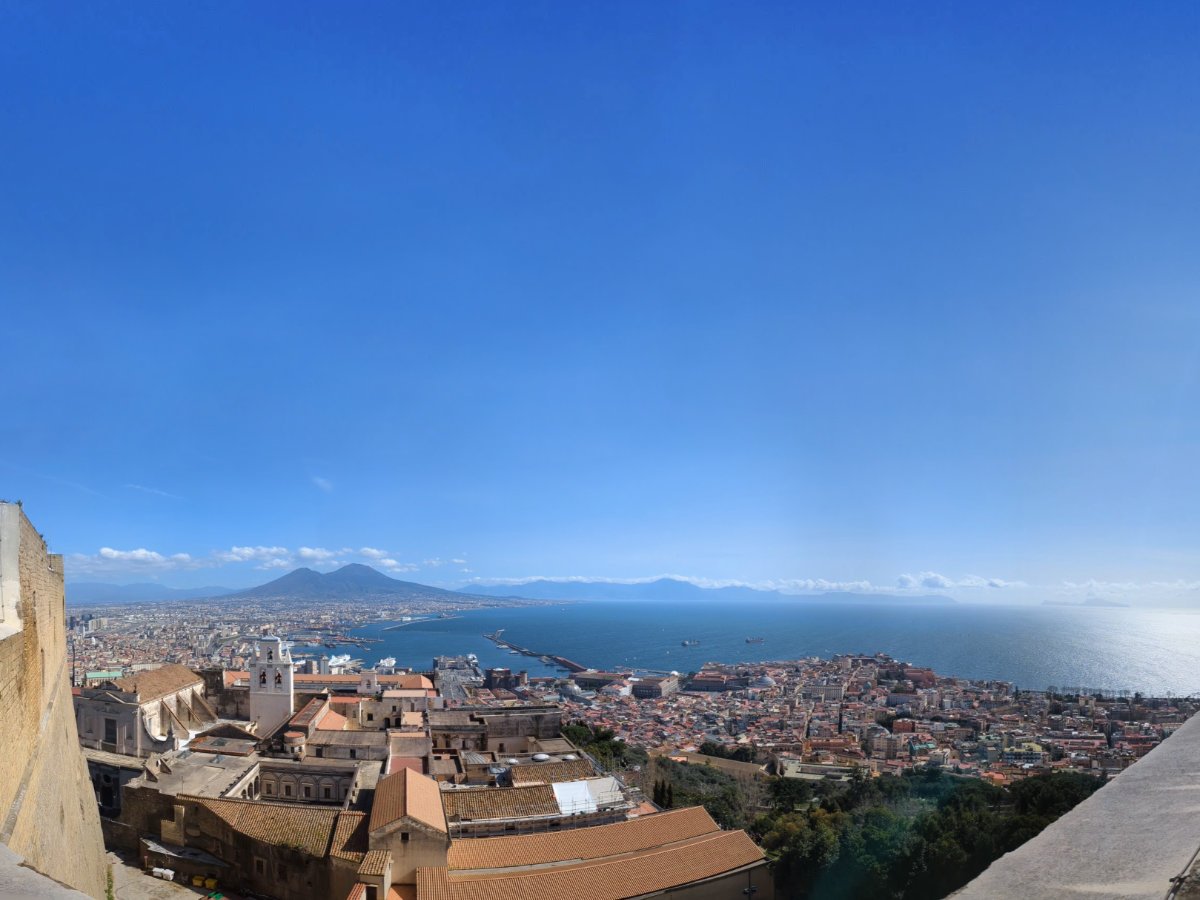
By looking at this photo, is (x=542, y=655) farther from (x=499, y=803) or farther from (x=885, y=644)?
(x=499, y=803)

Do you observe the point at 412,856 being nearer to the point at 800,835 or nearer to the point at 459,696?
the point at 800,835

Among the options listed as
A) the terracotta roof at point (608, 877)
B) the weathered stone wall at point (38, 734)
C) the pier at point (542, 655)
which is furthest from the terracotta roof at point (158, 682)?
the pier at point (542, 655)

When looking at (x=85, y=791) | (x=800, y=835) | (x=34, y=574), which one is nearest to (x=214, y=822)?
(x=85, y=791)

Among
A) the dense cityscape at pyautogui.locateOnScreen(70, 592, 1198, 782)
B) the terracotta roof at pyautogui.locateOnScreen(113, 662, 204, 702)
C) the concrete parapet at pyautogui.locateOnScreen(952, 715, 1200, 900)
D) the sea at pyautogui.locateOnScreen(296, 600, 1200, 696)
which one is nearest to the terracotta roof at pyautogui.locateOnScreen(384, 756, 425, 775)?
the terracotta roof at pyautogui.locateOnScreen(113, 662, 204, 702)

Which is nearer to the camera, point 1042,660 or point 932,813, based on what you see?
point 932,813

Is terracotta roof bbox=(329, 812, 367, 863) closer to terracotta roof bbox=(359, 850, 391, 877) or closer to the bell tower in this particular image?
terracotta roof bbox=(359, 850, 391, 877)

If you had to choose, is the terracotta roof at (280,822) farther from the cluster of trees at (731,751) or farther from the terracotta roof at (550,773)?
the cluster of trees at (731,751)
